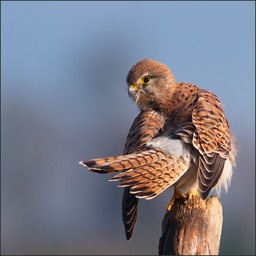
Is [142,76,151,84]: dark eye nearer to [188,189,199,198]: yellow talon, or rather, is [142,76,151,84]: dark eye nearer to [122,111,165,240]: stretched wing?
[122,111,165,240]: stretched wing

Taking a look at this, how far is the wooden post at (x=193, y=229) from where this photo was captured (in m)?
5.42

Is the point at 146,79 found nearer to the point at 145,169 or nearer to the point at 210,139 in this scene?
the point at 210,139

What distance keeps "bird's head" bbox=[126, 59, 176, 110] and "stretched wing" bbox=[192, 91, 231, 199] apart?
31cm

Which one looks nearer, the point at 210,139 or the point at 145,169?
the point at 145,169

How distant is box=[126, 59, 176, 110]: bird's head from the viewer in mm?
7012

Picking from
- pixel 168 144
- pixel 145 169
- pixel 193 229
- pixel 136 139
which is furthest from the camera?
pixel 136 139

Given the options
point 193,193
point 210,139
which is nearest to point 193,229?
point 193,193

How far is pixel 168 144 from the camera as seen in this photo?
6293 millimetres

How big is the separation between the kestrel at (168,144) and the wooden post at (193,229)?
18 centimetres

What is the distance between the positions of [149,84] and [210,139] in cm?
96

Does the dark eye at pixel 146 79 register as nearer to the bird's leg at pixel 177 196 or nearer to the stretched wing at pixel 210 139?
the stretched wing at pixel 210 139

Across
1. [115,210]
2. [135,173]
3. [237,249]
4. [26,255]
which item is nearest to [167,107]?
[135,173]

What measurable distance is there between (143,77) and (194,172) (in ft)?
3.42

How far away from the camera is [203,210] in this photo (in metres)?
5.79
